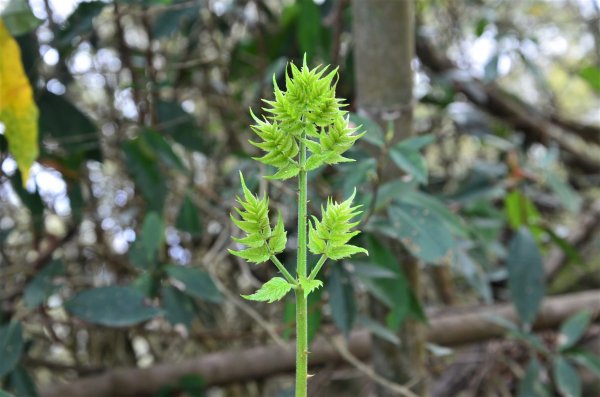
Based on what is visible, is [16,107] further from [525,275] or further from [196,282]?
[525,275]

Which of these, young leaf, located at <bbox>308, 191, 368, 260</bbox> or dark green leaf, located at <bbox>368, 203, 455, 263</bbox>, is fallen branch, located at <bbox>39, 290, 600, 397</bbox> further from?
young leaf, located at <bbox>308, 191, 368, 260</bbox>

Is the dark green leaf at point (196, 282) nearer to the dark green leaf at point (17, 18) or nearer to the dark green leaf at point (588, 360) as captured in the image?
the dark green leaf at point (17, 18)

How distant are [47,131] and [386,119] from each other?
48cm

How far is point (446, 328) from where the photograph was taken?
1.31m

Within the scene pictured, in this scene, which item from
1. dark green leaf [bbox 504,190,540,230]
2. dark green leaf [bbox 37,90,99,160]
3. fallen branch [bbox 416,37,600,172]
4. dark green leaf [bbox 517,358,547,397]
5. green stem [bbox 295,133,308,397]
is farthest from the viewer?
fallen branch [bbox 416,37,600,172]

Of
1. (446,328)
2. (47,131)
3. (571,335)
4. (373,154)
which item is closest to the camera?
(373,154)

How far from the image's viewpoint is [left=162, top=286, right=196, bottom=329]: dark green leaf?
37.6 inches

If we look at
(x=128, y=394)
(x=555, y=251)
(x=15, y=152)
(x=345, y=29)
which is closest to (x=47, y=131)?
(x=15, y=152)

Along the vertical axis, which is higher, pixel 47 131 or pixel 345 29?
pixel 345 29

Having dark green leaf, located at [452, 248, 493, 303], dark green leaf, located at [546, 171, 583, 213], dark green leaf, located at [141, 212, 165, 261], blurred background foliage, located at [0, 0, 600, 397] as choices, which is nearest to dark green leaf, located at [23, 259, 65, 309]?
blurred background foliage, located at [0, 0, 600, 397]

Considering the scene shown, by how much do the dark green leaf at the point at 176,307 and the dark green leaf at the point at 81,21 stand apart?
13.8 inches

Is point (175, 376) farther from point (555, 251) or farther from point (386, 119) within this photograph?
point (555, 251)

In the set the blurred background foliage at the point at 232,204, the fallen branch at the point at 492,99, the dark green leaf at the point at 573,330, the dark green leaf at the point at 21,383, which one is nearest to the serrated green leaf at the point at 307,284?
the blurred background foliage at the point at 232,204

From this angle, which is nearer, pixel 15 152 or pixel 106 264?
pixel 15 152
